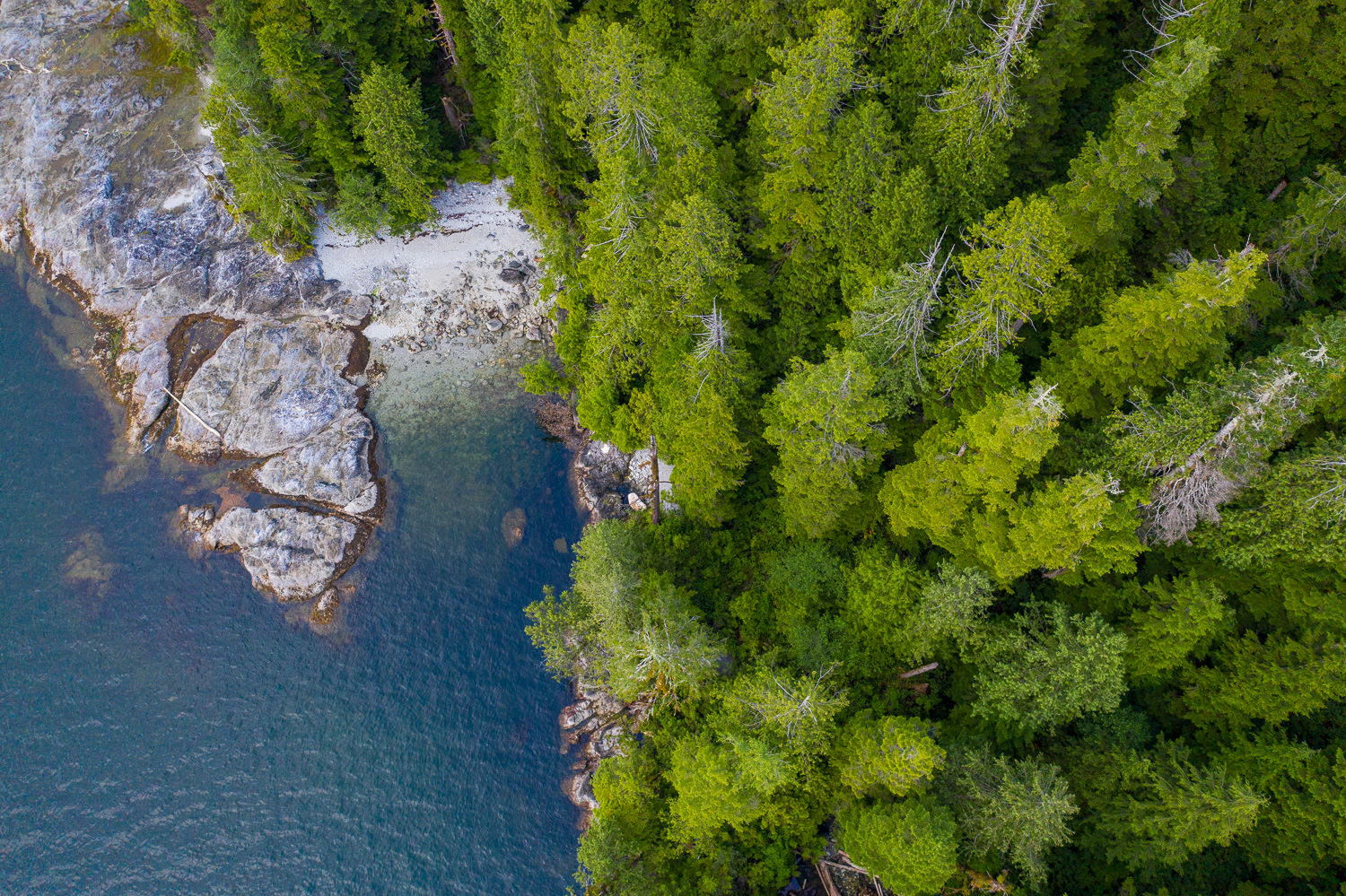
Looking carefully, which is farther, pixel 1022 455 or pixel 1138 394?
pixel 1138 394

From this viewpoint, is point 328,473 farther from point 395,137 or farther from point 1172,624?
point 1172,624

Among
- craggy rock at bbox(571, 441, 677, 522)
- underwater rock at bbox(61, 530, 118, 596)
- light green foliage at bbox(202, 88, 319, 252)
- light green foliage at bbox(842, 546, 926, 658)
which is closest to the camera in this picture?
light green foliage at bbox(842, 546, 926, 658)

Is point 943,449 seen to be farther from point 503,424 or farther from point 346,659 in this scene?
point 346,659

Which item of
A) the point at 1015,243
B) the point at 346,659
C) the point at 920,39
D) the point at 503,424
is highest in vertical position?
the point at 920,39

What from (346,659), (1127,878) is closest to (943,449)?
(1127,878)

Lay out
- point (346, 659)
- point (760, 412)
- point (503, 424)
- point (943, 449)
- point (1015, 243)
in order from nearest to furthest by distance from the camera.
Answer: point (1015, 243) < point (943, 449) < point (760, 412) < point (346, 659) < point (503, 424)

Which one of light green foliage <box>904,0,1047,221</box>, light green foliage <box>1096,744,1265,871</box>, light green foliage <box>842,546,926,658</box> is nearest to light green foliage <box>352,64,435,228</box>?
light green foliage <box>904,0,1047,221</box>

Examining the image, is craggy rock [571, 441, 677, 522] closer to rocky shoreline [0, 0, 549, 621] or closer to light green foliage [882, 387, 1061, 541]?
rocky shoreline [0, 0, 549, 621]
